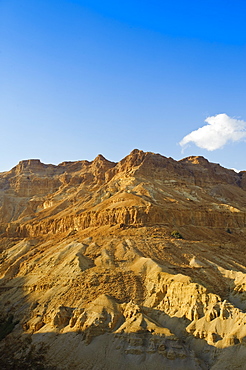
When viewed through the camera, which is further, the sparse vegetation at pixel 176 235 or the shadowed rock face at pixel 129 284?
the sparse vegetation at pixel 176 235

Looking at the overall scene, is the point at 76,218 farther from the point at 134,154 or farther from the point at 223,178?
the point at 223,178

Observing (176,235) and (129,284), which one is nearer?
(129,284)

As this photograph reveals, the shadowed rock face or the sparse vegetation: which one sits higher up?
the sparse vegetation

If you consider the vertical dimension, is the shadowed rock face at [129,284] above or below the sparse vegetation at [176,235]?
below

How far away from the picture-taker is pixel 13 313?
170 feet

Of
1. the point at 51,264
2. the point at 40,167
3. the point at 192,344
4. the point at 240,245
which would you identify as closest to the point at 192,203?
the point at 240,245

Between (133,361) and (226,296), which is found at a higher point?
(226,296)

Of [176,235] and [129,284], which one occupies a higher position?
[176,235]

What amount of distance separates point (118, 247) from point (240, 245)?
28210 mm

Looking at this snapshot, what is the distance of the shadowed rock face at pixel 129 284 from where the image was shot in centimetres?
3638

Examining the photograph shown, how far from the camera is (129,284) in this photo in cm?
4909

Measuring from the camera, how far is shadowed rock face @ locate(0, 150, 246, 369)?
3638cm

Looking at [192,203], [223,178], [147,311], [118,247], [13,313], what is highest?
[223,178]

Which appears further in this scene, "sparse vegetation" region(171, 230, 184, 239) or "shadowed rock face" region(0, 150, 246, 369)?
"sparse vegetation" region(171, 230, 184, 239)
